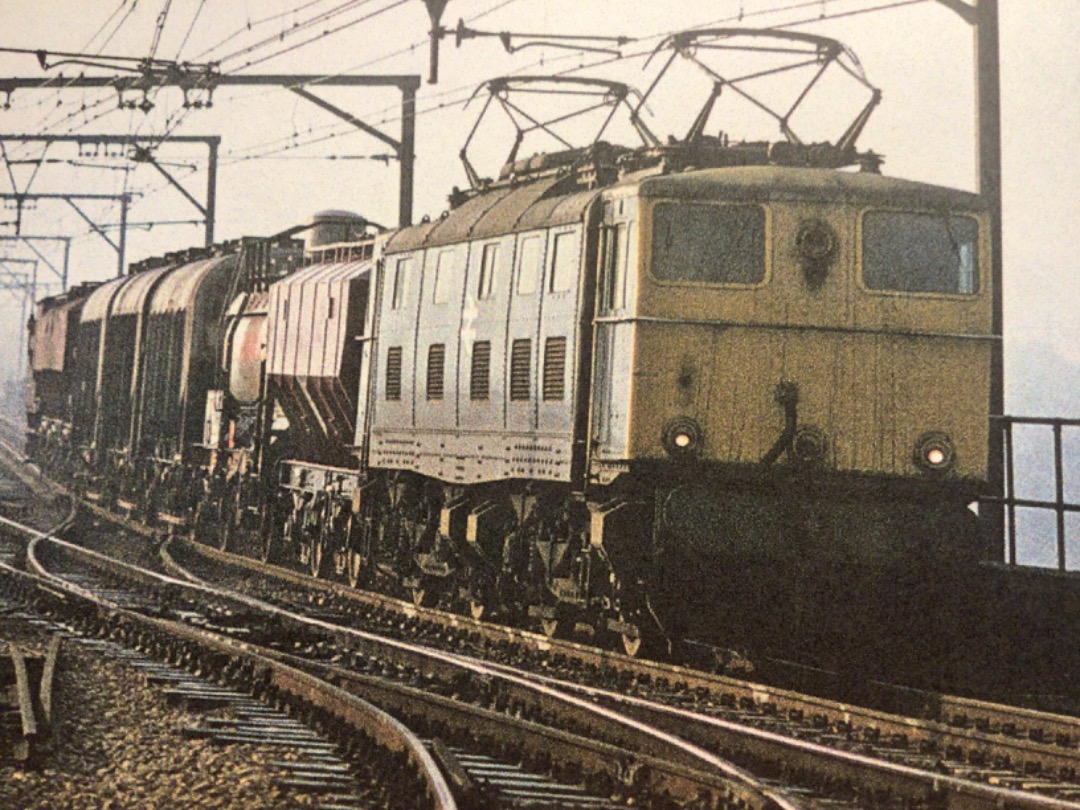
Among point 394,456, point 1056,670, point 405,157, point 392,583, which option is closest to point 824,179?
point 1056,670

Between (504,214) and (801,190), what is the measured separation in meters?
3.34

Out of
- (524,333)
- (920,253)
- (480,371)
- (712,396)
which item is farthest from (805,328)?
(480,371)

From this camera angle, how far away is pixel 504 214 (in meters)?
14.8

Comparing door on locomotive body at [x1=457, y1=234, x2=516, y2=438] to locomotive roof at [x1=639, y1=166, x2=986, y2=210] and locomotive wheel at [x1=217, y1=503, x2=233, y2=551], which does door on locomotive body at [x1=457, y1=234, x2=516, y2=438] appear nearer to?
locomotive roof at [x1=639, y1=166, x2=986, y2=210]

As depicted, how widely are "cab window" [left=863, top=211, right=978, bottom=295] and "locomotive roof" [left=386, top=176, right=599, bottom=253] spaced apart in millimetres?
2304

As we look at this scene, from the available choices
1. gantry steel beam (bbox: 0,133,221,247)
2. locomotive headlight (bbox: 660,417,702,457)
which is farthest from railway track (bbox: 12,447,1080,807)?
gantry steel beam (bbox: 0,133,221,247)

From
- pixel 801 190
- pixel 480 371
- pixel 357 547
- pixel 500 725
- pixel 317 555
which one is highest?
pixel 801 190

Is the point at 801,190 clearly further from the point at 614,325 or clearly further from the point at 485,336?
the point at 485,336

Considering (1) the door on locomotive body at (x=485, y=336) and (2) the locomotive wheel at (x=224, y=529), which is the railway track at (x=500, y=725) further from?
(2) the locomotive wheel at (x=224, y=529)

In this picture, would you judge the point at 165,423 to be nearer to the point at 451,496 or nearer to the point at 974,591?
the point at 451,496

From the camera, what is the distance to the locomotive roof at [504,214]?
13586mm

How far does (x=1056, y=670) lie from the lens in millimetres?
12758

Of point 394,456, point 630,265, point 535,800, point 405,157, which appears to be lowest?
point 535,800

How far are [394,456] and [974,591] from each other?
6.73 metres
